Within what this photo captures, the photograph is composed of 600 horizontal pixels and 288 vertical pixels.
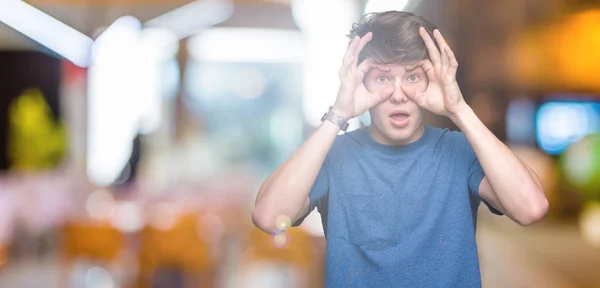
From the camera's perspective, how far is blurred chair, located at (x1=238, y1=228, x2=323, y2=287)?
4844mm

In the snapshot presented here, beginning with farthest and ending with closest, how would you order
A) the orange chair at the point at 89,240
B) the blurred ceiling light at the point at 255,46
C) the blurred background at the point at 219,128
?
the orange chair at the point at 89,240
the blurred ceiling light at the point at 255,46
the blurred background at the point at 219,128

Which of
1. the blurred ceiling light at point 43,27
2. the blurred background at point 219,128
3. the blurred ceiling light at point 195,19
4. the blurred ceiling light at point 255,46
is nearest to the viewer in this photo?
the blurred background at point 219,128

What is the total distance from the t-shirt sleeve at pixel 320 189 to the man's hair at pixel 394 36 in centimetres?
16

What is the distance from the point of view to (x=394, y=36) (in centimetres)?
89

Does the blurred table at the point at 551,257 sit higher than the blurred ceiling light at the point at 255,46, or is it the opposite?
the blurred ceiling light at the point at 255,46

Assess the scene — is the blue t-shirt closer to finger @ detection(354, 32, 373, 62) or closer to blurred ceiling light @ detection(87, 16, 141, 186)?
finger @ detection(354, 32, 373, 62)

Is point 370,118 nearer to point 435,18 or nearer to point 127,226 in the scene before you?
point 435,18

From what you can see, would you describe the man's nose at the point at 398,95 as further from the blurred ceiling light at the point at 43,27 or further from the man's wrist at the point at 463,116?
the blurred ceiling light at the point at 43,27

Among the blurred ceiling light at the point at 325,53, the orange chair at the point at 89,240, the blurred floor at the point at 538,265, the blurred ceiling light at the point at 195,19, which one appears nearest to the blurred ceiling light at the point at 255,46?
the blurred ceiling light at the point at 325,53

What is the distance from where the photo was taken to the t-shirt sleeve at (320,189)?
925mm

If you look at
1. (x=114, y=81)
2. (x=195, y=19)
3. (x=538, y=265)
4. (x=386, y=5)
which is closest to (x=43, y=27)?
(x=114, y=81)

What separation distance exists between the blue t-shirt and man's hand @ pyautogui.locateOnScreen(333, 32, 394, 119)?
0.07m

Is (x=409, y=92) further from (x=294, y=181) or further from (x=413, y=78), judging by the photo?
(x=294, y=181)

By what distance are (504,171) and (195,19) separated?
15.3ft
